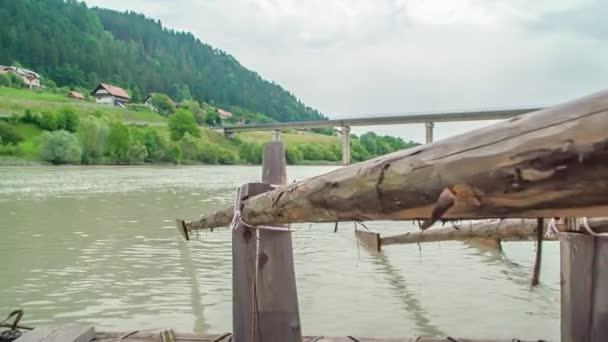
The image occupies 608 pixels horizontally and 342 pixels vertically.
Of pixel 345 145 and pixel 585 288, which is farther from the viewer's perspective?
pixel 345 145

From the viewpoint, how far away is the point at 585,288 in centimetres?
282

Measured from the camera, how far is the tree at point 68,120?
81.6 m

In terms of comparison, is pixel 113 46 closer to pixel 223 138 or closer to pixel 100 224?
pixel 223 138

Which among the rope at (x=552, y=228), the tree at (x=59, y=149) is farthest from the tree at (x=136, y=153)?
the rope at (x=552, y=228)

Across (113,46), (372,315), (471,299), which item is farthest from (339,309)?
(113,46)

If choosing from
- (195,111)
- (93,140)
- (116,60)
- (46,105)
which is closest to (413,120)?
(93,140)

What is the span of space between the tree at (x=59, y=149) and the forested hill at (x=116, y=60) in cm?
7684

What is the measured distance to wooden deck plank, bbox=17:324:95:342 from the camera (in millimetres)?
2918

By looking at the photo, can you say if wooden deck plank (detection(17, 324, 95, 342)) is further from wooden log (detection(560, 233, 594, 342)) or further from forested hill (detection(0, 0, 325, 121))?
forested hill (detection(0, 0, 325, 121))

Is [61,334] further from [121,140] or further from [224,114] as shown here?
[224,114]

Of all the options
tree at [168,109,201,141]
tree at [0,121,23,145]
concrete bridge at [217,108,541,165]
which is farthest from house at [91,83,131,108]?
concrete bridge at [217,108,541,165]

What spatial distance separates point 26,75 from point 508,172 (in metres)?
135

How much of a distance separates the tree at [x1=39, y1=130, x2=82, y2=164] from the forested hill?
252 ft

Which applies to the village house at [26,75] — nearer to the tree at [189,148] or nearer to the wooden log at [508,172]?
the tree at [189,148]
